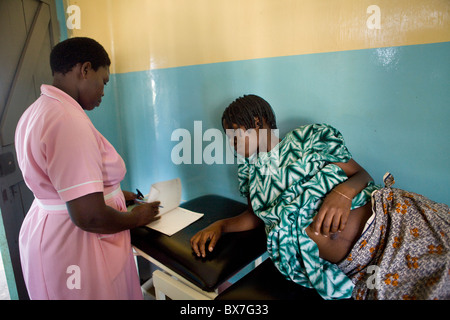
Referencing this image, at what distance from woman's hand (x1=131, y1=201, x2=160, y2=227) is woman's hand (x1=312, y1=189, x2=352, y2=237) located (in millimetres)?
640

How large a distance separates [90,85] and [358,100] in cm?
106

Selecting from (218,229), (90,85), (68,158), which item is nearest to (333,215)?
(218,229)

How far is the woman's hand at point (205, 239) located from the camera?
94 cm

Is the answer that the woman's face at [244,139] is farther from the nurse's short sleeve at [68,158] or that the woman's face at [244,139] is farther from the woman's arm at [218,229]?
the nurse's short sleeve at [68,158]

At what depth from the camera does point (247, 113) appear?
106 cm

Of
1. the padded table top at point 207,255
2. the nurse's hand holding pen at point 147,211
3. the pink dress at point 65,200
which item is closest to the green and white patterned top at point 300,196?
the padded table top at point 207,255

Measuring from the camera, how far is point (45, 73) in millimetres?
1544

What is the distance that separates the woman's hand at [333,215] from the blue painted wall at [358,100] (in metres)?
0.40

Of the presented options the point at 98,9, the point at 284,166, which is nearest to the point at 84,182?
the point at 284,166

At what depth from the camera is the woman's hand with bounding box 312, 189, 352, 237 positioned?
0.83m

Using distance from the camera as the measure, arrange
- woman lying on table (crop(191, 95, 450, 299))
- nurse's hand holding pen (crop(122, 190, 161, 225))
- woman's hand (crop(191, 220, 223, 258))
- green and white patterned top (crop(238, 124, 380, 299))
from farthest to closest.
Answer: nurse's hand holding pen (crop(122, 190, 161, 225)), woman's hand (crop(191, 220, 223, 258)), green and white patterned top (crop(238, 124, 380, 299)), woman lying on table (crop(191, 95, 450, 299))

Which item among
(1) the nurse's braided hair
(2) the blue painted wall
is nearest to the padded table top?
(1) the nurse's braided hair

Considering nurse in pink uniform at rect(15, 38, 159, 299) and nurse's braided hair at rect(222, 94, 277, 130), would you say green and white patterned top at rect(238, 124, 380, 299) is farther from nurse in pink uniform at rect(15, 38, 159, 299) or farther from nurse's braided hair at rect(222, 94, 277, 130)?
nurse in pink uniform at rect(15, 38, 159, 299)
